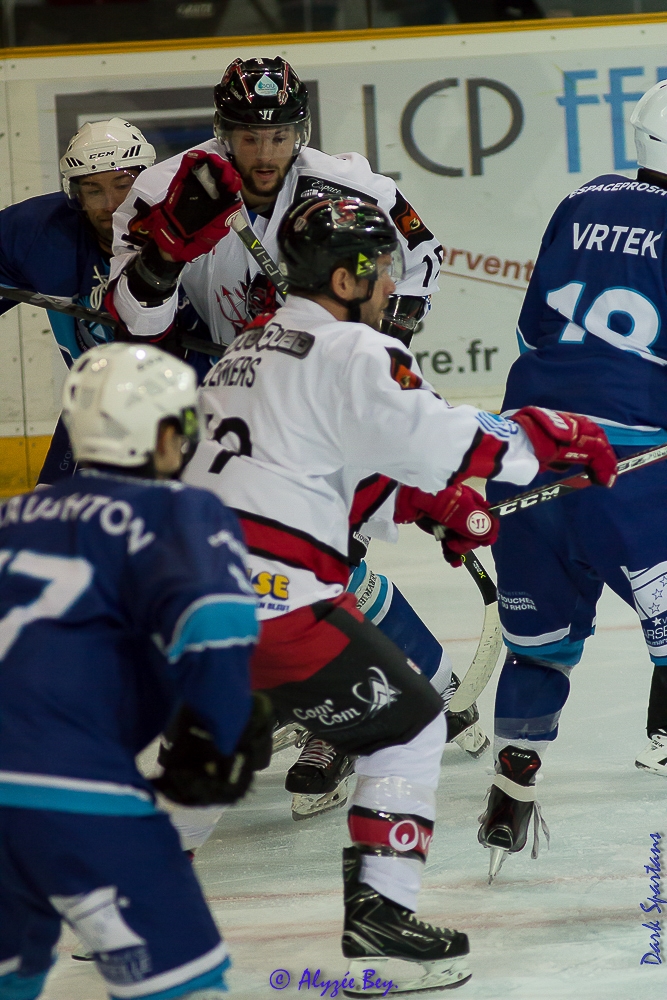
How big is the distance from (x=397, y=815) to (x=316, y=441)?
0.63 metres

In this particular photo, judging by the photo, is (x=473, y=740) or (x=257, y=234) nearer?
(x=257, y=234)

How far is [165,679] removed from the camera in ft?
5.32

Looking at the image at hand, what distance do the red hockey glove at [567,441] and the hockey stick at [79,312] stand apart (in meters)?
1.10

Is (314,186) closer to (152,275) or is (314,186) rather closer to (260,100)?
(260,100)

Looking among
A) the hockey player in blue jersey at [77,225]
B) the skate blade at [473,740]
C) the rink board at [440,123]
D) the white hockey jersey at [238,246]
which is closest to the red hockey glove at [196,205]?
the white hockey jersey at [238,246]

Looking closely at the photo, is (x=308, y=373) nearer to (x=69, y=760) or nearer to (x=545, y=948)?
(x=69, y=760)

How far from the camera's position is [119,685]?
1.57 metres

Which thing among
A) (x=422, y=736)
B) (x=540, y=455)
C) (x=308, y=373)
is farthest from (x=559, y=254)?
(x=422, y=736)

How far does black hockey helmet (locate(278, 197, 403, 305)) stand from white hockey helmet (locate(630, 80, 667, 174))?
809 mm

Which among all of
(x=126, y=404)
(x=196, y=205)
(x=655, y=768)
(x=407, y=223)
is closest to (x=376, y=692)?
(x=126, y=404)

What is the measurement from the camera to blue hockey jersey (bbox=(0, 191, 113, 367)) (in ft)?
10.8

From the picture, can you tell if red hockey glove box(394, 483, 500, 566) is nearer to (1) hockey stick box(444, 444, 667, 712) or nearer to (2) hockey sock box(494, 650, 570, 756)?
(1) hockey stick box(444, 444, 667, 712)

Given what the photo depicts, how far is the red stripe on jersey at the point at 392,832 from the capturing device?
212 centimetres

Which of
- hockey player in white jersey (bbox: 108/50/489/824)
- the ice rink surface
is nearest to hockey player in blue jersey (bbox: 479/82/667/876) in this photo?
the ice rink surface
